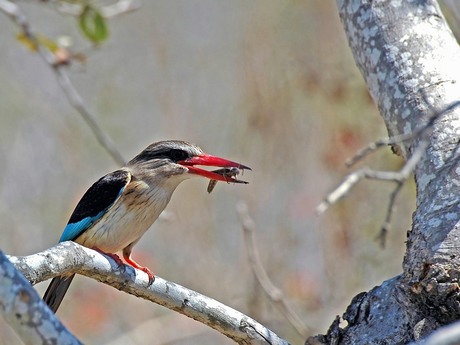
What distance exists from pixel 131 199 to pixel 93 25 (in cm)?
86

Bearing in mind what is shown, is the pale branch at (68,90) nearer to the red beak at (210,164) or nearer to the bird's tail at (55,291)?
the red beak at (210,164)

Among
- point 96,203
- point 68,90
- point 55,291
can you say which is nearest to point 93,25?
point 68,90

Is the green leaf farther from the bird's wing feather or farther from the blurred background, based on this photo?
the blurred background

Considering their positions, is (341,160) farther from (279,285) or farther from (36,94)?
(36,94)

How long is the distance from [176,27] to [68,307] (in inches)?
112

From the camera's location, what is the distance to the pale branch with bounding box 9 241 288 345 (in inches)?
108

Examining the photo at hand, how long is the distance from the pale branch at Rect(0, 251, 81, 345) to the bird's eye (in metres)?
2.51


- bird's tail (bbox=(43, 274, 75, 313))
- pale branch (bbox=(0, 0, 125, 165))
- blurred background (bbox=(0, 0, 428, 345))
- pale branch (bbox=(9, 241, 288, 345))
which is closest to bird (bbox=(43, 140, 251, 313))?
bird's tail (bbox=(43, 274, 75, 313))

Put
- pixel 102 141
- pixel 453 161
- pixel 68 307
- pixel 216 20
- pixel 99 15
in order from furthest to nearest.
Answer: pixel 216 20 < pixel 68 307 < pixel 99 15 < pixel 102 141 < pixel 453 161

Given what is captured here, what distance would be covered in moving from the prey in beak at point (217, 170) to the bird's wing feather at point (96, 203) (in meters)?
0.32

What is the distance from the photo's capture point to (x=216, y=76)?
802cm

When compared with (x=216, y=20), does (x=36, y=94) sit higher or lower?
lower

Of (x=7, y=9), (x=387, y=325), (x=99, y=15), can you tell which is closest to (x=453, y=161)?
(x=387, y=325)

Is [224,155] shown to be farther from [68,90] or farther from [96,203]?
[68,90]
